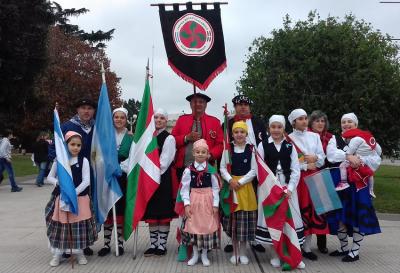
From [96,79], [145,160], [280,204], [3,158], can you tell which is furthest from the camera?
[96,79]

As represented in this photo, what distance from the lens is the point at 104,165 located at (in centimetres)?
630

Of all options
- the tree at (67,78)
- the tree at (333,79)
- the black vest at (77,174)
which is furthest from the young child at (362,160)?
the tree at (67,78)

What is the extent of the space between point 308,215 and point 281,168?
29.4 inches

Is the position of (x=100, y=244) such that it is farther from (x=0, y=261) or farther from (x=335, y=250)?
(x=335, y=250)

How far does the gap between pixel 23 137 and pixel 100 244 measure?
39075 millimetres

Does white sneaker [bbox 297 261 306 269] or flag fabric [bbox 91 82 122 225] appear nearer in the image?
white sneaker [bbox 297 261 306 269]

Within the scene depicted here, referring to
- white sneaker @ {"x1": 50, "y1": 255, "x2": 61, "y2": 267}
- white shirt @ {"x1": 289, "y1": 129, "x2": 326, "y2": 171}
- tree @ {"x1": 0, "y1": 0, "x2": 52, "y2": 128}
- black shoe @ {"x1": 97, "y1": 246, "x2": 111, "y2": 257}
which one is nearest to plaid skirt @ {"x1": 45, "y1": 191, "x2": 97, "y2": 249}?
white sneaker @ {"x1": 50, "y1": 255, "x2": 61, "y2": 267}

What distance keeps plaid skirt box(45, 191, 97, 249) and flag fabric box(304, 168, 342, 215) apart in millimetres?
2772

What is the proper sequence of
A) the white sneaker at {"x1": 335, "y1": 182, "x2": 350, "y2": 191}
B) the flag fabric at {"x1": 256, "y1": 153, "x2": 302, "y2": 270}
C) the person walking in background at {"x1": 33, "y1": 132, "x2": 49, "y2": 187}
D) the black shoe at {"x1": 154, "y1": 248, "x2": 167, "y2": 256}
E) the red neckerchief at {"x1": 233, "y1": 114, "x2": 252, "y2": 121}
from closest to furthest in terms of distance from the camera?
1. the flag fabric at {"x1": 256, "y1": 153, "x2": 302, "y2": 270}
2. the white sneaker at {"x1": 335, "y1": 182, "x2": 350, "y2": 191}
3. the black shoe at {"x1": 154, "y1": 248, "x2": 167, "y2": 256}
4. the red neckerchief at {"x1": 233, "y1": 114, "x2": 252, "y2": 121}
5. the person walking in background at {"x1": 33, "y1": 132, "x2": 49, "y2": 187}

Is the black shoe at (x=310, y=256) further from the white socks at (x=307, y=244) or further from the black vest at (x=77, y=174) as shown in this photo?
the black vest at (x=77, y=174)

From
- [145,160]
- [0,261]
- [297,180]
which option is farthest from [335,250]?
[0,261]

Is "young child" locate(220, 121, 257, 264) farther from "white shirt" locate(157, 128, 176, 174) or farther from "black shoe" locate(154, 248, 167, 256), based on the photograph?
"black shoe" locate(154, 248, 167, 256)

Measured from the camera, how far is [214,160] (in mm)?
6426

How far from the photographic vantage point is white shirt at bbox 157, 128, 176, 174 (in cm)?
640
